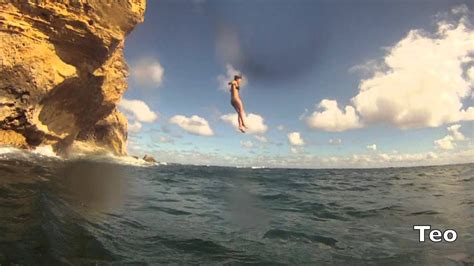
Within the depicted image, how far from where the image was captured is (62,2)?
24.7m

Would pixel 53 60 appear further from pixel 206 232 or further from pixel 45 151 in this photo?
pixel 206 232

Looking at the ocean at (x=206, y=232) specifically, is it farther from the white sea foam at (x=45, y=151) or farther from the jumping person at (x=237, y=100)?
the white sea foam at (x=45, y=151)

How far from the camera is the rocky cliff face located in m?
22.3

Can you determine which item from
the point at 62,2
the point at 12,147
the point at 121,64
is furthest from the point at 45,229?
the point at 121,64

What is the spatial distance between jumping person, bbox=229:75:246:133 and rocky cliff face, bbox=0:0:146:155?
18629 mm

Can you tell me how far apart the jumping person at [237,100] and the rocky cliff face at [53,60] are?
61.1ft

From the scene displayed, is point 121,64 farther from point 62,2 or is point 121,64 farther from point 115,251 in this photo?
point 115,251

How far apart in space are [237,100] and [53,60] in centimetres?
2105

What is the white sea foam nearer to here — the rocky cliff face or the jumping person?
the rocky cliff face

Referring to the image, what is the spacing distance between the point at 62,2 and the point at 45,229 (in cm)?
2295

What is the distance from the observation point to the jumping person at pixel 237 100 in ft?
27.6

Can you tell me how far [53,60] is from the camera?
25.0 meters

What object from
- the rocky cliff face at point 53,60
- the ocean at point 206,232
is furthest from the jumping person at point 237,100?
the rocky cliff face at point 53,60

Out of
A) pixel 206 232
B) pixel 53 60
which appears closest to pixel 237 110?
pixel 206 232
